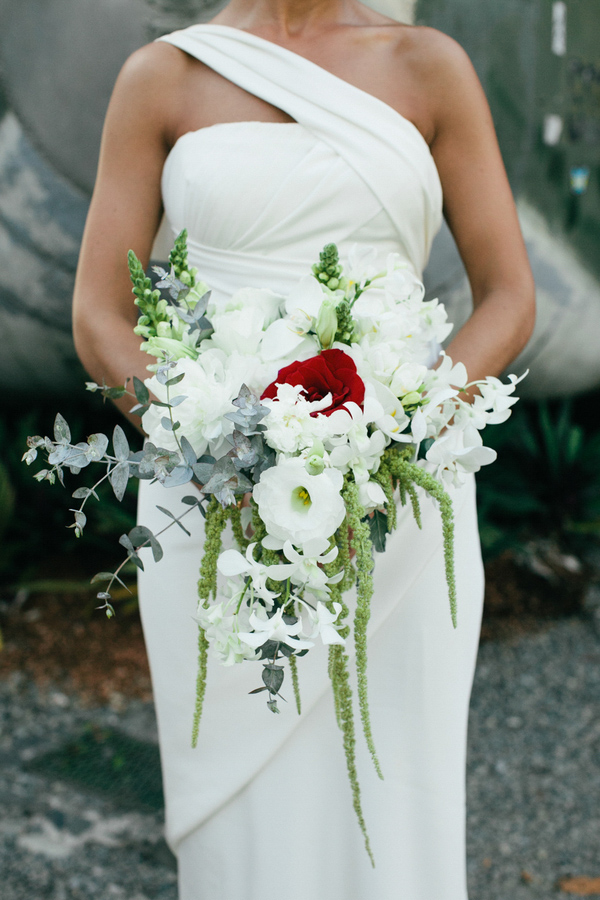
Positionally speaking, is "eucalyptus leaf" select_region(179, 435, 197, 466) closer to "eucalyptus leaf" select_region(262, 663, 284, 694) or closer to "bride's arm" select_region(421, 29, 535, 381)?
"eucalyptus leaf" select_region(262, 663, 284, 694)

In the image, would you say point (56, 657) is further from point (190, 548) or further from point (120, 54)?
point (120, 54)

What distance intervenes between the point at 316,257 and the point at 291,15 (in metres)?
0.56

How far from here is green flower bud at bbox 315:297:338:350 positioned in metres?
1.08

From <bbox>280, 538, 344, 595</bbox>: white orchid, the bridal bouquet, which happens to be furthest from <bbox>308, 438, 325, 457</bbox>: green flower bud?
<bbox>280, 538, 344, 595</bbox>: white orchid

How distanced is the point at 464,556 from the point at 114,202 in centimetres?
109

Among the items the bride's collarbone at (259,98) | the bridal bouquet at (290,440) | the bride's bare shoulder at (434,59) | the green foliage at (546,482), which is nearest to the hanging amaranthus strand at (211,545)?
the bridal bouquet at (290,440)

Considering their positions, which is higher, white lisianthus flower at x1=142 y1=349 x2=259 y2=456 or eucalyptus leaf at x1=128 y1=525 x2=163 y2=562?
white lisianthus flower at x1=142 y1=349 x2=259 y2=456

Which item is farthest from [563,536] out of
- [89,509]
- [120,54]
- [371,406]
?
[371,406]

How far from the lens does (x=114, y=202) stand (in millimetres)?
1642

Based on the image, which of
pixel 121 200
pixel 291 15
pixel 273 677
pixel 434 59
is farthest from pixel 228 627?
pixel 291 15

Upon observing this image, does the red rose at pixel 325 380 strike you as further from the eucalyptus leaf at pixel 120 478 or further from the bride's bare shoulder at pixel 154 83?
the bride's bare shoulder at pixel 154 83

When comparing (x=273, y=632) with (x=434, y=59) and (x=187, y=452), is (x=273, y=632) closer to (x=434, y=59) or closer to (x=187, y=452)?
(x=187, y=452)

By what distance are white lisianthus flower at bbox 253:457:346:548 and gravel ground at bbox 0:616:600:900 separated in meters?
1.94

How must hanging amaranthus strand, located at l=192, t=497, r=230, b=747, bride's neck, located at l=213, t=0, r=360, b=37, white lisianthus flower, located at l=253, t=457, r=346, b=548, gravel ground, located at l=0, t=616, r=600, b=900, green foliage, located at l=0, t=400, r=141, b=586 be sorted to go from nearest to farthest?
white lisianthus flower, located at l=253, t=457, r=346, b=548
hanging amaranthus strand, located at l=192, t=497, r=230, b=747
bride's neck, located at l=213, t=0, r=360, b=37
gravel ground, located at l=0, t=616, r=600, b=900
green foliage, located at l=0, t=400, r=141, b=586
